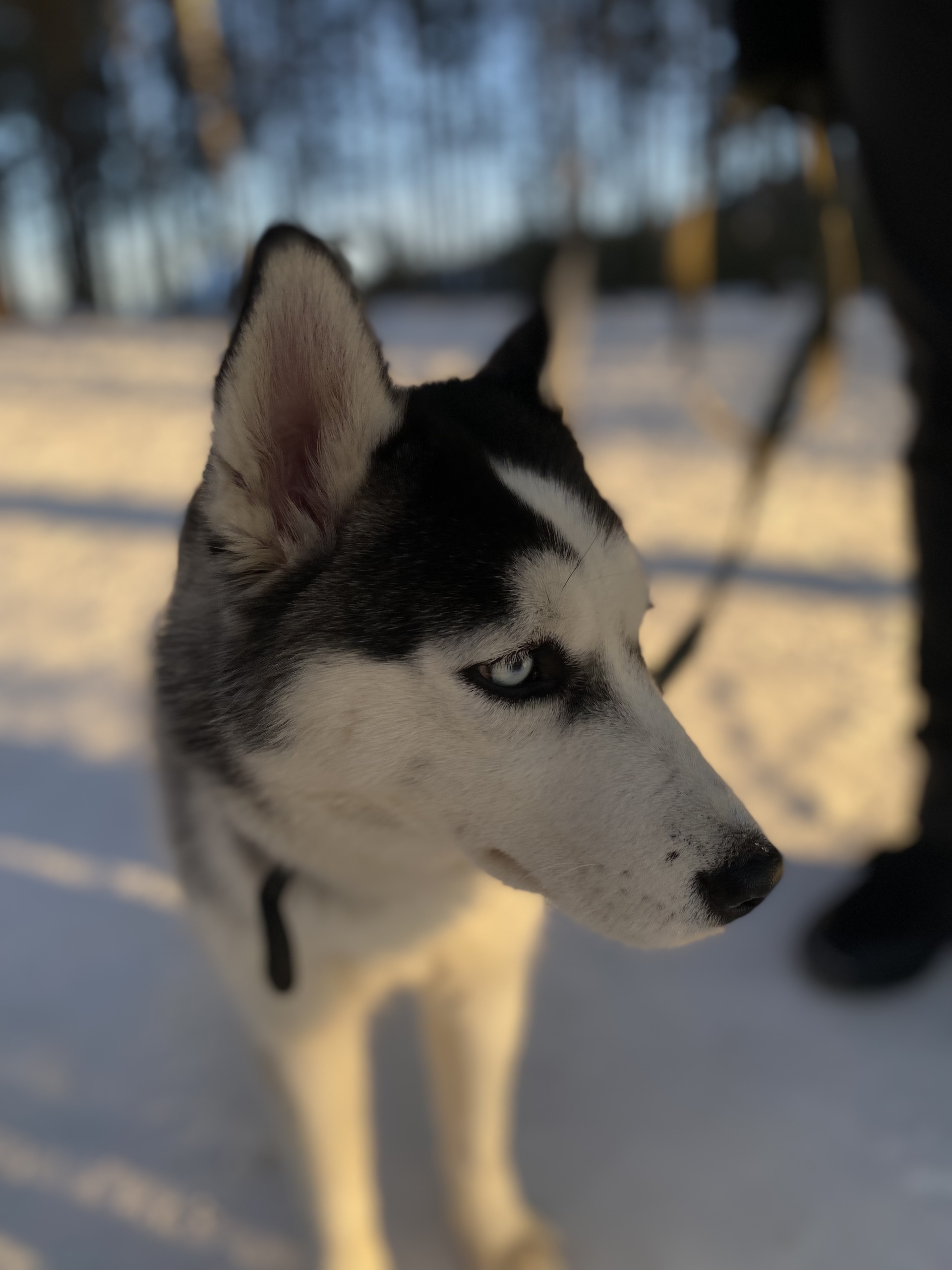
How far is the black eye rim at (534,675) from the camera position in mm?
928

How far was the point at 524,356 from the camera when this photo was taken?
1270mm

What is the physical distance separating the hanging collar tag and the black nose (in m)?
0.53

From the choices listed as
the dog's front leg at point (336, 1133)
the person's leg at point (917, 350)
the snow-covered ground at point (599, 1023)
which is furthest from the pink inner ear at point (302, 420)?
the person's leg at point (917, 350)

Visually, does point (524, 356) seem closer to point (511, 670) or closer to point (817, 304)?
point (511, 670)

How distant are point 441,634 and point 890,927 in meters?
1.39

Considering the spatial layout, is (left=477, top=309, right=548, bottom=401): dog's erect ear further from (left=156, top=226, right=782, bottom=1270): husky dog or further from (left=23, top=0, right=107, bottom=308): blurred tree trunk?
(left=23, top=0, right=107, bottom=308): blurred tree trunk

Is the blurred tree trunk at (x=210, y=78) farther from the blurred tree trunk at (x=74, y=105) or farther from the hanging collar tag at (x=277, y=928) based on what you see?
the blurred tree trunk at (x=74, y=105)

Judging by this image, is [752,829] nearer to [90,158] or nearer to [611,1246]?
[611,1246]

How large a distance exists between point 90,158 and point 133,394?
307 inches

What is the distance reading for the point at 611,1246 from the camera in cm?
137

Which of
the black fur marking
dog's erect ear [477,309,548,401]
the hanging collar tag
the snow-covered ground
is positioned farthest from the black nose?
the snow-covered ground

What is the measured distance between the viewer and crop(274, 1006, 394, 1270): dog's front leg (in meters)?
1.23

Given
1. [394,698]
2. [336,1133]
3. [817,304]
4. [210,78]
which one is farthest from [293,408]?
[210,78]

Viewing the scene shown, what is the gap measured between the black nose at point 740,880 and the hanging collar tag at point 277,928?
1.74 ft
